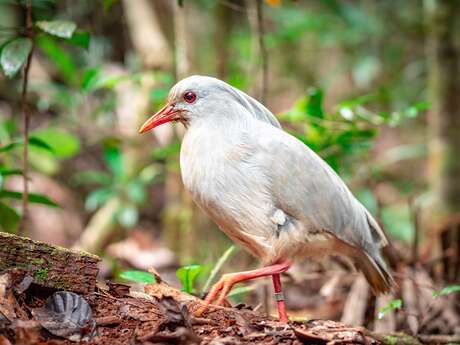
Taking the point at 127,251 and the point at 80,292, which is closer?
the point at 80,292

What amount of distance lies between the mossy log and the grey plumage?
2.49 feet

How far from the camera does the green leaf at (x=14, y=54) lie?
3.71m

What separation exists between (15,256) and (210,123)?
132 centimetres

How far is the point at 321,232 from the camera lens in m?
3.78

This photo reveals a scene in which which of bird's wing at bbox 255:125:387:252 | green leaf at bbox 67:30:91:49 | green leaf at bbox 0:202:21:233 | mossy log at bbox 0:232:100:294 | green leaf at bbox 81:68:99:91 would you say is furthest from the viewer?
green leaf at bbox 81:68:99:91

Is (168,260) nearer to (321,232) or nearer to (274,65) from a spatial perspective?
(321,232)

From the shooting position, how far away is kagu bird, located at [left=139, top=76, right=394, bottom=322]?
11.5 feet

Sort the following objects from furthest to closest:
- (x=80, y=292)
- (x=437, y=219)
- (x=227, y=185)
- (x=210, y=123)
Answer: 1. (x=437, y=219)
2. (x=210, y=123)
3. (x=227, y=185)
4. (x=80, y=292)

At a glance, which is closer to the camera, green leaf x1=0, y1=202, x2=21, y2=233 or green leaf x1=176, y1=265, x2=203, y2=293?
green leaf x1=176, y1=265, x2=203, y2=293

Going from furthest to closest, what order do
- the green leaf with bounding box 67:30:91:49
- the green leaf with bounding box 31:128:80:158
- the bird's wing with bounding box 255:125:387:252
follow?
the green leaf with bounding box 31:128:80:158
the green leaf with bounding box 67:30:91:49
the bird's wing with bounding box 255:125:387:252

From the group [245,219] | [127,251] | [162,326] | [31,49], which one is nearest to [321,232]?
[245,219]

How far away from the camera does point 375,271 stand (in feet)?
13.7

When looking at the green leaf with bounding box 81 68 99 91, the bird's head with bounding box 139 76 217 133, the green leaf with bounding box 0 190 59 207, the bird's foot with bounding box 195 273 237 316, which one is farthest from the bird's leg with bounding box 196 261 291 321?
the green leaf with bounding box 81 68 99 91

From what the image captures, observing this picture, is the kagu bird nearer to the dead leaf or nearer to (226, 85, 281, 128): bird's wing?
(226, 85, 281, 128): bird's wing
